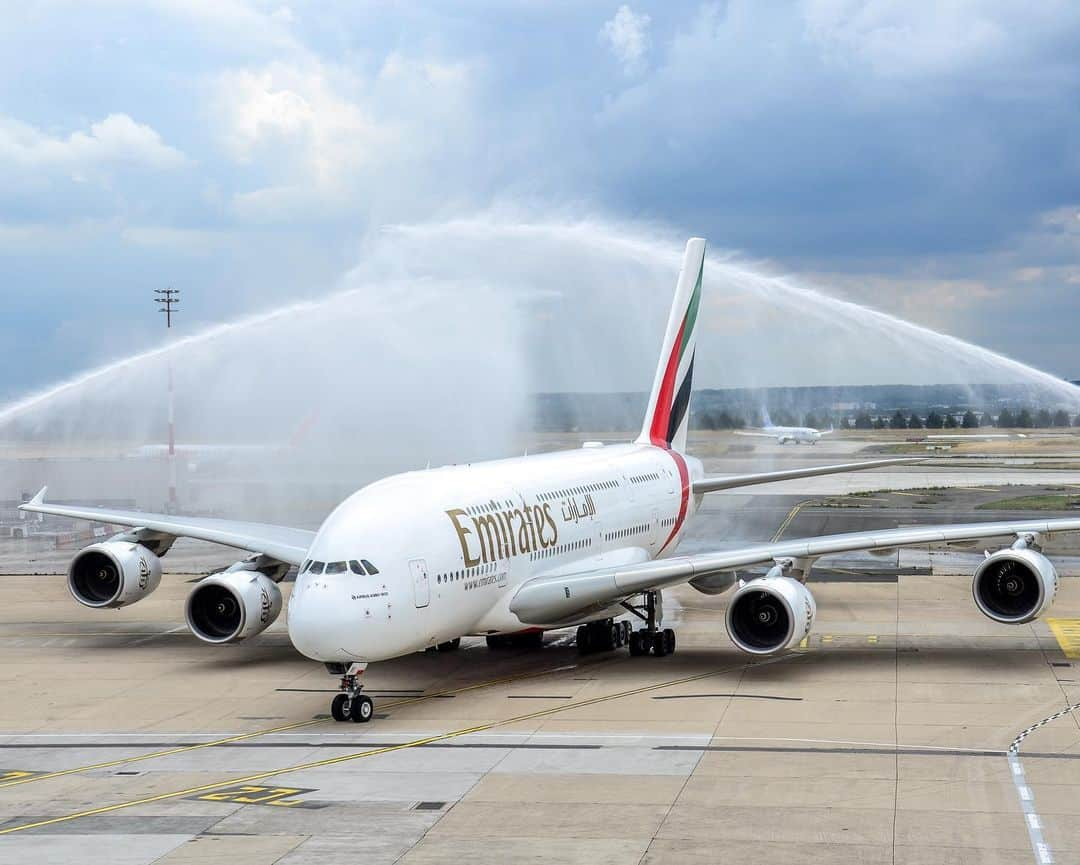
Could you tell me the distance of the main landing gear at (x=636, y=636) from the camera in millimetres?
31469

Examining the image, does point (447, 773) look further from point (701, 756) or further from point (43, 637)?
point (43, 637)

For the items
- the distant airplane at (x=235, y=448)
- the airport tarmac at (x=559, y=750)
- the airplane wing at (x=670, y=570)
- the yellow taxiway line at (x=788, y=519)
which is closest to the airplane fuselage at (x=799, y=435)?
the yellow taxiway line at (x=788, y=519)

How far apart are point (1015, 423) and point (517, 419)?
24.5m

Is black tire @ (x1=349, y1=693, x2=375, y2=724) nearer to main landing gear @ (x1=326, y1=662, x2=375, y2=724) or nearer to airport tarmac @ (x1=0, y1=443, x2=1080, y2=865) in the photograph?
main landing gear @ (x1=326, y1=662, x2=375, y2=724)

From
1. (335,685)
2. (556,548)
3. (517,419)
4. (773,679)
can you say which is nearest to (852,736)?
(773,679)

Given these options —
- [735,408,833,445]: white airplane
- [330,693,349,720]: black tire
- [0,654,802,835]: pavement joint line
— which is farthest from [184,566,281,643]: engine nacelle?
[735,408,833,445]: white airplane

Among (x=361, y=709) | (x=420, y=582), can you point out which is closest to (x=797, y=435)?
(x=420, y=582)

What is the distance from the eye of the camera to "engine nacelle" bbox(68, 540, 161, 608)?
33875 mm

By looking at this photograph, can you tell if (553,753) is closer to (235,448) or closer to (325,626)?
(325,626)

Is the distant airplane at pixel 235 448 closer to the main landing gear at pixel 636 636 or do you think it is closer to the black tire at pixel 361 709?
the main landing gear at pixel 636 636

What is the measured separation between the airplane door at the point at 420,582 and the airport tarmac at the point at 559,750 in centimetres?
217

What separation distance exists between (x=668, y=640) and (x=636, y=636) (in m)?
0.73

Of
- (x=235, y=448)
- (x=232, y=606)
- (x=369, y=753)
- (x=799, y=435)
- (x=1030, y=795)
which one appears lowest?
(x=1030, y=795)

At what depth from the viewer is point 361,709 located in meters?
25.0
